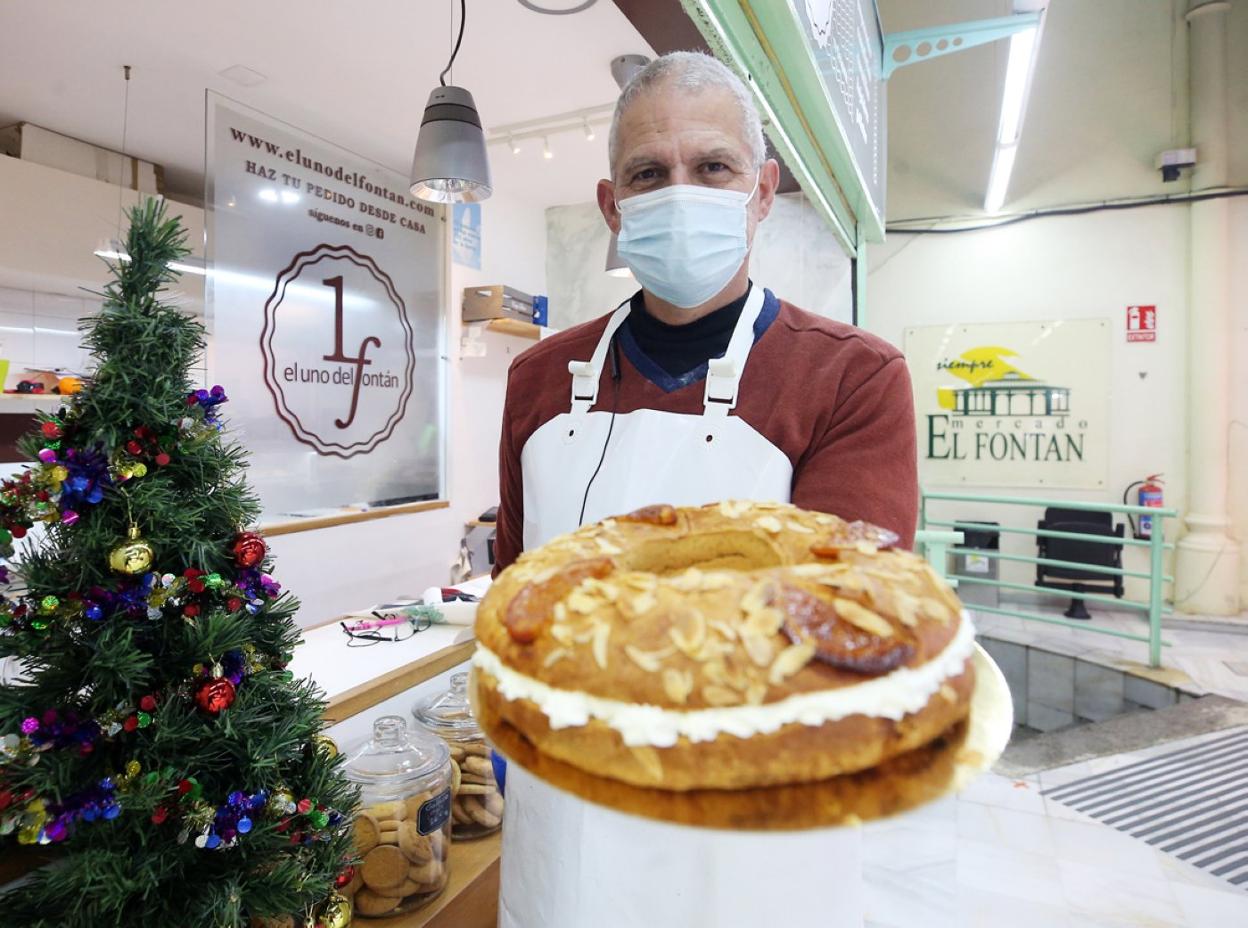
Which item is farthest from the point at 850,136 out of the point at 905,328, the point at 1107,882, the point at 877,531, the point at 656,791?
the point at 905,328

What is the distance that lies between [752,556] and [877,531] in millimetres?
131

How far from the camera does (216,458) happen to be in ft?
3.28

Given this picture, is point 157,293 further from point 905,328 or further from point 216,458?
point 905,328

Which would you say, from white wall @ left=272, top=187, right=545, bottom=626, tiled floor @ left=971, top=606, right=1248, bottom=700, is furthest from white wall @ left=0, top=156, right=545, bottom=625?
tiled floor @ left=971, top=606, right=1248, bottom=700

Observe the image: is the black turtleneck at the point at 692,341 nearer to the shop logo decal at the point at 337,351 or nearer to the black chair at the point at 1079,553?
the shop logo decal at the point at 337,351

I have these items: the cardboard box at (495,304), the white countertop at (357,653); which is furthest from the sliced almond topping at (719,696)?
the cardboard box at (495,304)

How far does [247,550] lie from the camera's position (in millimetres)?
996

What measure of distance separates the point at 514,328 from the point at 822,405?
4524 mm

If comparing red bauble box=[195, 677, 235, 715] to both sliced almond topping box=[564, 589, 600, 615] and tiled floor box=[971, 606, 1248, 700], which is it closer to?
sliced almond topping box=[564, 589, 600, 615]

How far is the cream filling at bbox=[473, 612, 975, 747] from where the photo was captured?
21.5 inches

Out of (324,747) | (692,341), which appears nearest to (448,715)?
(324,747)

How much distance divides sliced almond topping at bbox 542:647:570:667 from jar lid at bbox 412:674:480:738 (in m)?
1.09

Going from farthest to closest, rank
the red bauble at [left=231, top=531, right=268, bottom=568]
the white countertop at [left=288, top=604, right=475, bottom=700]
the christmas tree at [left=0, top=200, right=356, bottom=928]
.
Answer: the white countertop at [left=288, top=604, right=475, bottom=700], the red bauble at [left=231, top=531, right=268, bottom=568], the christmas tree at [left=0, top=200, right=356, bottom=928]

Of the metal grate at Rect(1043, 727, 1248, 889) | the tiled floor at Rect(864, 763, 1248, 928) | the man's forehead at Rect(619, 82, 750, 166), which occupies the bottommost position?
the tiled floor at Rect(864, 763, 1248, 928)
